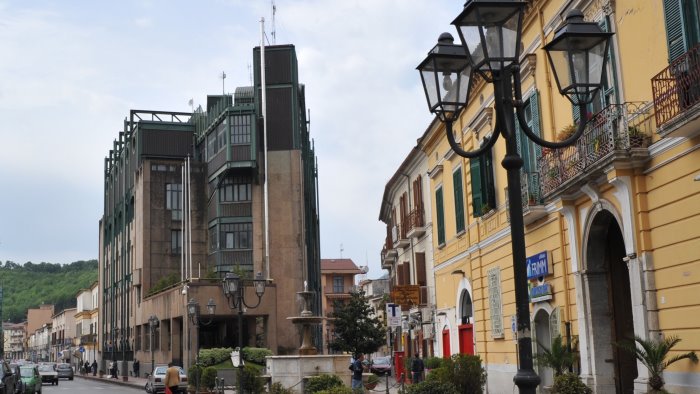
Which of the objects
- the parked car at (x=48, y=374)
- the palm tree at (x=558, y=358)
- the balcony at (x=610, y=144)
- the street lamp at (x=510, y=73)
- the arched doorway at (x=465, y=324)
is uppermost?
the balcony at (x=610, y=144)

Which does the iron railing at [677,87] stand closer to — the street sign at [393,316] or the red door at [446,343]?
the street sign at [393,316]

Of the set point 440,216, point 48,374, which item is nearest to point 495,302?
point 440,216

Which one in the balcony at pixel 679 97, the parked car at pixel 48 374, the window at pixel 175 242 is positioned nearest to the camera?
the balcony at pixel 679 97

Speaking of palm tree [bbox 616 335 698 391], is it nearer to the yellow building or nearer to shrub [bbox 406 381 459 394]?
the yellow building

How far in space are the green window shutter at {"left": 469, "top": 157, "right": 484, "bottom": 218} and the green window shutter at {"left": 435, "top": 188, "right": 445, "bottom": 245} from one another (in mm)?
4929

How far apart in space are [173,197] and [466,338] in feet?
129

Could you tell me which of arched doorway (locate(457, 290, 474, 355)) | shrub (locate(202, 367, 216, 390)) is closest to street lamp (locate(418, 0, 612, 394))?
arched doorway (locate(457, 290, 474, 355))

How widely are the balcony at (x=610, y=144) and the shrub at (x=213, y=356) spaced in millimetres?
29216

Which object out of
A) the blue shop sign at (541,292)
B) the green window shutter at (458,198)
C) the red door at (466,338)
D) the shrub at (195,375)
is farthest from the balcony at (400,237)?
the blue shop sign at (541,292)

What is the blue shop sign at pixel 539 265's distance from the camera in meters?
18.2

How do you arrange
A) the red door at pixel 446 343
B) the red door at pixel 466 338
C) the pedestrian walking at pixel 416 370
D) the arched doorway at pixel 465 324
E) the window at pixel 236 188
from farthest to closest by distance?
the window at pixel 236 188, the red door at pixel 446 343, the pedestrian walking at pixel 416 370, the arched doorway at pixel 465 324, the red door at pixel 466 338

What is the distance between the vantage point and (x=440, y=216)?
28.5m

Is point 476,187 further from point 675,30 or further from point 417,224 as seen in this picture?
point 417,224

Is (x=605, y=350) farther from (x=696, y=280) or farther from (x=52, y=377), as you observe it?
(x=52, y=377)
